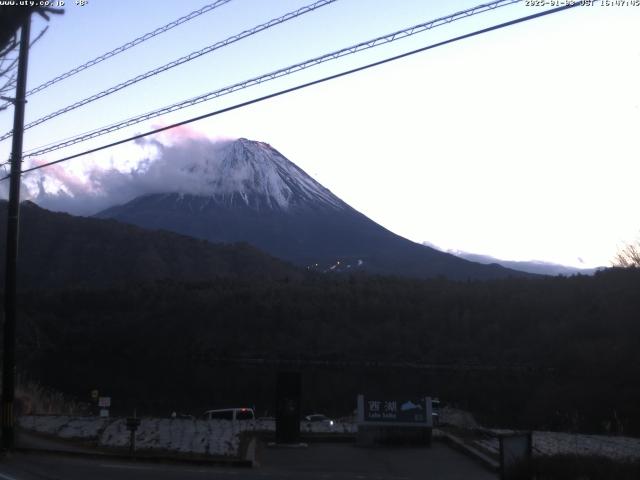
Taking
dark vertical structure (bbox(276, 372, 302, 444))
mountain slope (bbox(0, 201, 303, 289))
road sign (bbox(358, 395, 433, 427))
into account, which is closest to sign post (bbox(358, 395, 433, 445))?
road sign (bbox(358, 395, 433, 427))

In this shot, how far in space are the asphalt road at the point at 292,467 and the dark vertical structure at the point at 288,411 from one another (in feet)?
1.46

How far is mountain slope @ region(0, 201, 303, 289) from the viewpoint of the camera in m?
114

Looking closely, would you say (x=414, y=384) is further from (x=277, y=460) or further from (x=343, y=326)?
(x=277, y=460)

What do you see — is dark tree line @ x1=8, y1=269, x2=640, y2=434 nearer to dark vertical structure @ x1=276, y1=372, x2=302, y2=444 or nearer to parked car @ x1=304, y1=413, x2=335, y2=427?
parked car @ x1=304, y1=413, x2=335, y2=427

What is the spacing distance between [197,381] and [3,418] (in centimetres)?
3988

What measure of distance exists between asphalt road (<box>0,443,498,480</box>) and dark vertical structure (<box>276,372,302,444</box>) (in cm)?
45

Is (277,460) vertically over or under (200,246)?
under

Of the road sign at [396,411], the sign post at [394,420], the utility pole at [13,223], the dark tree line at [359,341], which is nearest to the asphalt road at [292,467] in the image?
the sign post at [394,420]

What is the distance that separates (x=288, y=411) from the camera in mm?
18984

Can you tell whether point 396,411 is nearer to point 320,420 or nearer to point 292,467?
point 292,467

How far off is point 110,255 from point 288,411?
343 ft

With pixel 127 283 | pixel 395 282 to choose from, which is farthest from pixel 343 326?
pixel 127 283

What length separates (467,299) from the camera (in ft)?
296

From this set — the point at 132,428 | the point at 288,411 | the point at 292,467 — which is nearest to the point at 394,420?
the point at 288,411
